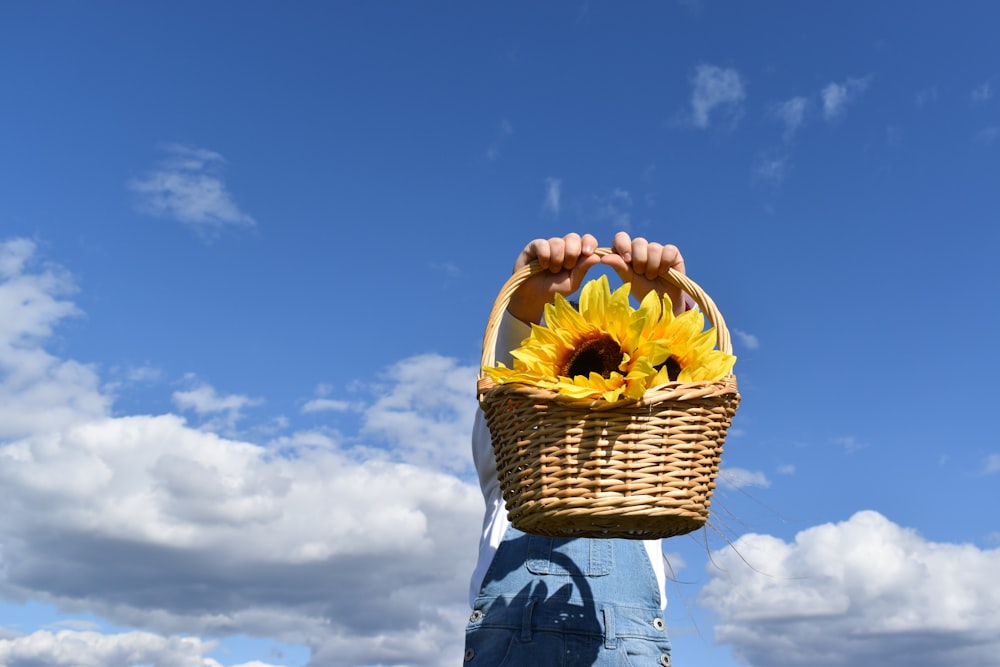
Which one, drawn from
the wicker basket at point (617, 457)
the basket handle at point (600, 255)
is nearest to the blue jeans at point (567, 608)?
the wicker basket at point (617, 457)

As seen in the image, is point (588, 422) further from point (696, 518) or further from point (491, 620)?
point (491, 620)

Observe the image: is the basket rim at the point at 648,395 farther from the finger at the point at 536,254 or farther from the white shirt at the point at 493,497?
the white shirt at the point at 493,497

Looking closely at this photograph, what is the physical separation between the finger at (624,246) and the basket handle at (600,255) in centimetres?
3

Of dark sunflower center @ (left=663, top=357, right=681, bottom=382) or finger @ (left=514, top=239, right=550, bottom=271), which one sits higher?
finger @ (left=514, top=239, right=550, bottom=271)

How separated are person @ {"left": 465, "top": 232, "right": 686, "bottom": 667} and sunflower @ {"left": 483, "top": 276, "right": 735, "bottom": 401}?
44 cm

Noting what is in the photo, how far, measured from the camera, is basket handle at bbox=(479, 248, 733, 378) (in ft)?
6.89

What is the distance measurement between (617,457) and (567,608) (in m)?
0.76

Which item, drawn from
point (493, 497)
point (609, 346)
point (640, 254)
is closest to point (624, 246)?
point (640, 254)

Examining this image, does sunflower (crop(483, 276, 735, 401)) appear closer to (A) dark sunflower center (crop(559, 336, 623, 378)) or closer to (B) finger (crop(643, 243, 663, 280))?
(A) dark sunflower center (crop(559, 336, 623, 378))

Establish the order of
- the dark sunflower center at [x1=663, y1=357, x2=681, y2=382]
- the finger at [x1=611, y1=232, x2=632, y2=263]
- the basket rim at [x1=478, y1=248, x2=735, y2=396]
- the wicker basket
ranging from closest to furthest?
the wicker basket → the dark sunflower center at [x1=663, y1=357, x2=681, y2=382] → the basket rim at [x1=478, y1=248, x2=735, y2=396] → the finger at [x1=611, y1=232, x2=632, y2=263]

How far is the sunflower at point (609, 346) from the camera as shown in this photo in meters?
1.87

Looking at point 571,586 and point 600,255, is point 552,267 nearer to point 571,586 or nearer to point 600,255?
point 600,255

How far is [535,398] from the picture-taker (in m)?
1.85

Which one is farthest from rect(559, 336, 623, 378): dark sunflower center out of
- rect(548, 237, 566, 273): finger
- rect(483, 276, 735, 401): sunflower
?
rect(548, 237, 566, 273): finger
